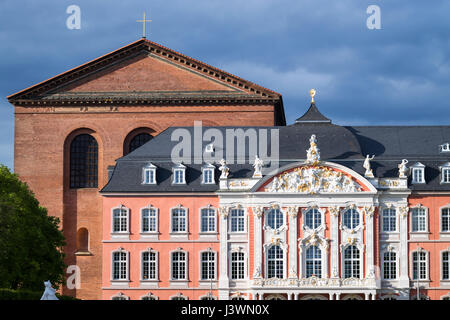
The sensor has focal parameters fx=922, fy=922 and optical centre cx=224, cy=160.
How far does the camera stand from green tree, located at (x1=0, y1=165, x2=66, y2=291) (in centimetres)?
6261

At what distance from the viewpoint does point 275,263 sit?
213ft

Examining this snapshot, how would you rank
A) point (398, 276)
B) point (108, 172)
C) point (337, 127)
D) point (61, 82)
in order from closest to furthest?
point (398, 276)
point (337, 127)
point (108, 172)
point (61, 82)

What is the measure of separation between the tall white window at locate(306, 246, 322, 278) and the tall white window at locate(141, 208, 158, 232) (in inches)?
447

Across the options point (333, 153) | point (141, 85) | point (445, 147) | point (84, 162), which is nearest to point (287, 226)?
point (333, 153)

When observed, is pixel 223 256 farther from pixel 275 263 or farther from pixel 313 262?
pixel 313 262

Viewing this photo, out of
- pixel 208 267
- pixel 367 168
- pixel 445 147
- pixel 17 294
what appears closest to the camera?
pixel 17 294

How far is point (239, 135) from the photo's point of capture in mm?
71375

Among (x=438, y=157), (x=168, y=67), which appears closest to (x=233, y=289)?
(x=438, y=157)

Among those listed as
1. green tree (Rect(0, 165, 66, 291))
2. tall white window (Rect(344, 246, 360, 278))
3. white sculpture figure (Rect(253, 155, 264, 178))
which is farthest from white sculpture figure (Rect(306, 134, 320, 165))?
green tree (Rect(0, 165, 66, 291))

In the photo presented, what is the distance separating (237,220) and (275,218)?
2.88 m

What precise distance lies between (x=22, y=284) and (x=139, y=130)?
65.9ft

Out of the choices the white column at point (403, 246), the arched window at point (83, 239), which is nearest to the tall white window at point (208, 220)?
the white column at point (403, 246)

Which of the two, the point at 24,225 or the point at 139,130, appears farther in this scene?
the point at 139,130

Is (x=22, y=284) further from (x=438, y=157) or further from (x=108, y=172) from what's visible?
(x=438, y=157)
